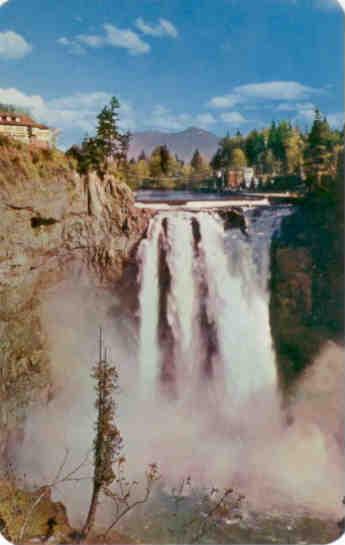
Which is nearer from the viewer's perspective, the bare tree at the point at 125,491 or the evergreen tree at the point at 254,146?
the bare tree at the point at 125,491

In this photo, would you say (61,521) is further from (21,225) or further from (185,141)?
(185,141)

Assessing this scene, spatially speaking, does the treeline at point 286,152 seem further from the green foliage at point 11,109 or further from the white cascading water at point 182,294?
the green foliage at point 11,109

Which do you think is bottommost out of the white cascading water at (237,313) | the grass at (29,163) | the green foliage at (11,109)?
the white cascading water at (237,313)

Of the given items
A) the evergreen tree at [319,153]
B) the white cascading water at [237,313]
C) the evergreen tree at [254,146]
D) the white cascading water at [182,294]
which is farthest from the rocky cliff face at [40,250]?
the evergreen tree at [319,153]

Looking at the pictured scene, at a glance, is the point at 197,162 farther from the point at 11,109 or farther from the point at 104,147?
the point at 11,109

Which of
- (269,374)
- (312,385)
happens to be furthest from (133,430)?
(312,385)
